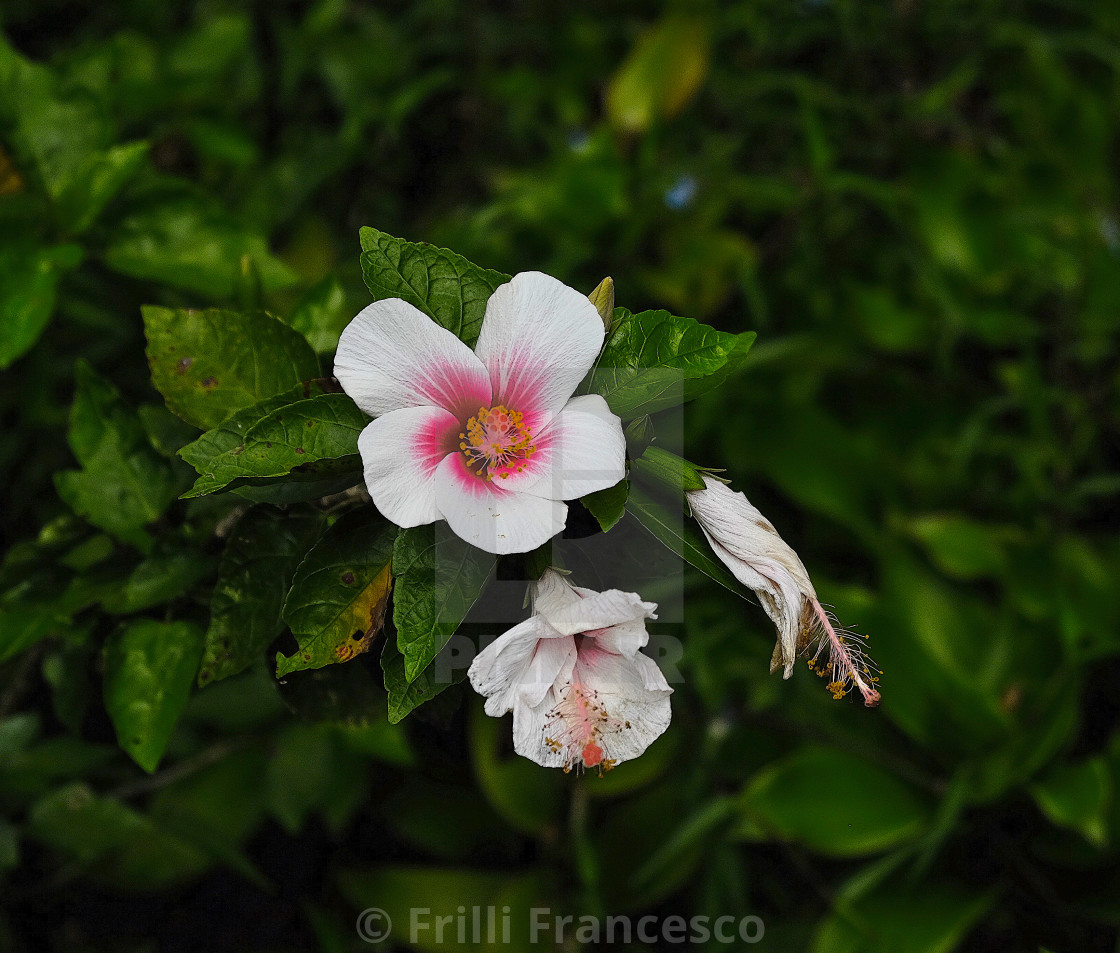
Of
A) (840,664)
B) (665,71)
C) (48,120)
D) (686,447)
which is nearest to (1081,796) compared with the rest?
(686,447)

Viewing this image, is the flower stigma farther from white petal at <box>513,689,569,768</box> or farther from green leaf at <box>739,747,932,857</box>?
green leaf at <box>739,747,932,857</box>

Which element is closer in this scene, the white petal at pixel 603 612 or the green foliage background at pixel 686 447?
the white petal at pixel 603 612

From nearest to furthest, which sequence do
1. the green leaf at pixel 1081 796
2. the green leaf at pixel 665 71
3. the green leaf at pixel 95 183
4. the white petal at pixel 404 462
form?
the white petal at pixel 404 462, the green leaf at pixel 95 183, the green leaf at pixel 1081 796, the green leaf at pixel 665 71

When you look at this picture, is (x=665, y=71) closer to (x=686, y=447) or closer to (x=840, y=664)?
(x=686, y=447)

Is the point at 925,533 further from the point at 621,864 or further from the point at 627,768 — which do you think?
the point at 621,864
